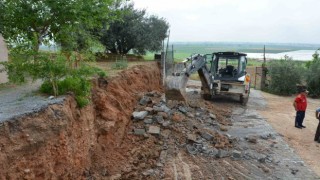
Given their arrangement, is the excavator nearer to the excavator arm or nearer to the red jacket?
the excavator arm

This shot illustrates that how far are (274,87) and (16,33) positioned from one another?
20.2 m

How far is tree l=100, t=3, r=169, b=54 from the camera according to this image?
22078mm

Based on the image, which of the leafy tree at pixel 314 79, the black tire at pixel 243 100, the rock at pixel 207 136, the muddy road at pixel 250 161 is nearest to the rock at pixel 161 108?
the rock at pixel 207 136

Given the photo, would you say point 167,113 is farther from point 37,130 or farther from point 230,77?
point 230,77

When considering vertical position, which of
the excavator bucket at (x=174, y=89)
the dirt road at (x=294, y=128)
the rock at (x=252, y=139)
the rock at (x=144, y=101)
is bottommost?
the dirt road at (x=294, y=128)

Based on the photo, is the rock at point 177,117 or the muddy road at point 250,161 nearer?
the muddy road at point 250,161

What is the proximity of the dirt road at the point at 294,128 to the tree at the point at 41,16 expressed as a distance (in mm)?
8330

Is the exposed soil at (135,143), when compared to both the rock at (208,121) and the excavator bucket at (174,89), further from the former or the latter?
the excavator bucket at (174,89)

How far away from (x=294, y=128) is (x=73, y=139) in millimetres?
10564

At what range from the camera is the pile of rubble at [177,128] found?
35.3 ft

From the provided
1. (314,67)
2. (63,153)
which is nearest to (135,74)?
(63,153)

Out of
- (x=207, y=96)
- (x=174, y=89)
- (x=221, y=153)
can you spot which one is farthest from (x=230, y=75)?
(x=221, y=153)

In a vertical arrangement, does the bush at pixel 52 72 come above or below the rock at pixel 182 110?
above

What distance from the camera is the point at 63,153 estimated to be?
6820 mm
